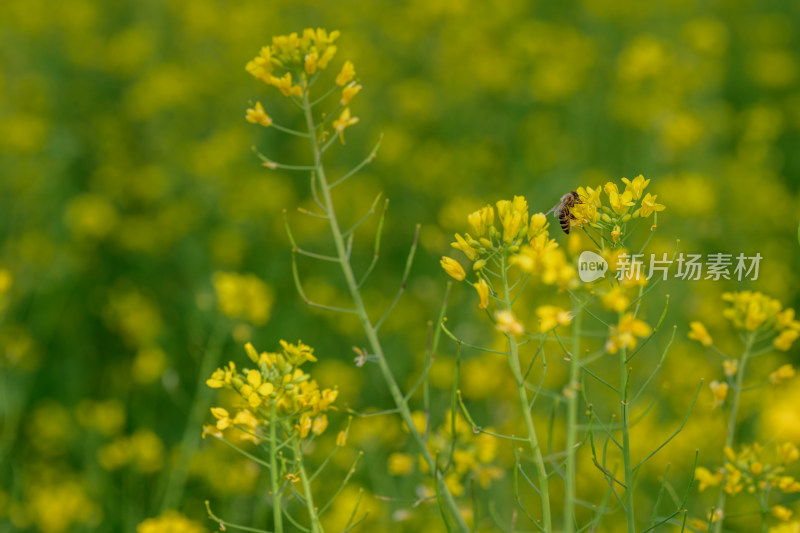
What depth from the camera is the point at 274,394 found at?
5.55 feet

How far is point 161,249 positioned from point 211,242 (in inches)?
17.1

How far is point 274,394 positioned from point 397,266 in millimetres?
3766

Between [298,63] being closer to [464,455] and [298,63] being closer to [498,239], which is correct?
[498,239]

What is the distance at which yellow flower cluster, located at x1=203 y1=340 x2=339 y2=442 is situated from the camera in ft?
5.49

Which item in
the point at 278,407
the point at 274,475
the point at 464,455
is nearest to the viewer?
the point at 274,475

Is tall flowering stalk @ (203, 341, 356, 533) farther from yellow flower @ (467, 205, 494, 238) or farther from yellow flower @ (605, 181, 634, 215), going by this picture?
yellow flower @ (605, 181, 634, 215)

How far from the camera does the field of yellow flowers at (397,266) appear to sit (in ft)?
6.17

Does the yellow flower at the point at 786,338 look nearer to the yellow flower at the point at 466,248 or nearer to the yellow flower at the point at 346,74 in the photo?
the yellow flower at the point at 466,248

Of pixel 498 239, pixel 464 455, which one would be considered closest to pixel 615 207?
pixel 498 239

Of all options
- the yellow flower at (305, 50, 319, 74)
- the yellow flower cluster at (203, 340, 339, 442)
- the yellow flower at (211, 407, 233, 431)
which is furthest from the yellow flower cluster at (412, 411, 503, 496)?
the yellow flower at (305, 50, 319, 74)

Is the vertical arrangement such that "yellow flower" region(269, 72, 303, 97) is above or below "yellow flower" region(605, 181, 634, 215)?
above

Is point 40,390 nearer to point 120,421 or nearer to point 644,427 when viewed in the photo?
point 120,421

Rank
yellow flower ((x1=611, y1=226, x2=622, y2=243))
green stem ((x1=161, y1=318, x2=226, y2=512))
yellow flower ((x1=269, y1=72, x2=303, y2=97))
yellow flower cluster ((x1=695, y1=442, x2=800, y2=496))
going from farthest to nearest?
green stem ((x1=161, y1=318, x2=226, y2=512)), yellow flower ((x1=269, y1=72, x2=303, y2=97)), yellow flower cluster ((x1=695, y1=442, x2=800, y2=496)), yellow flower ((x1=611, y1=226, x2=622, y2=243))

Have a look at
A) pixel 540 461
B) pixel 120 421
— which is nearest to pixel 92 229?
pixel 120 421
